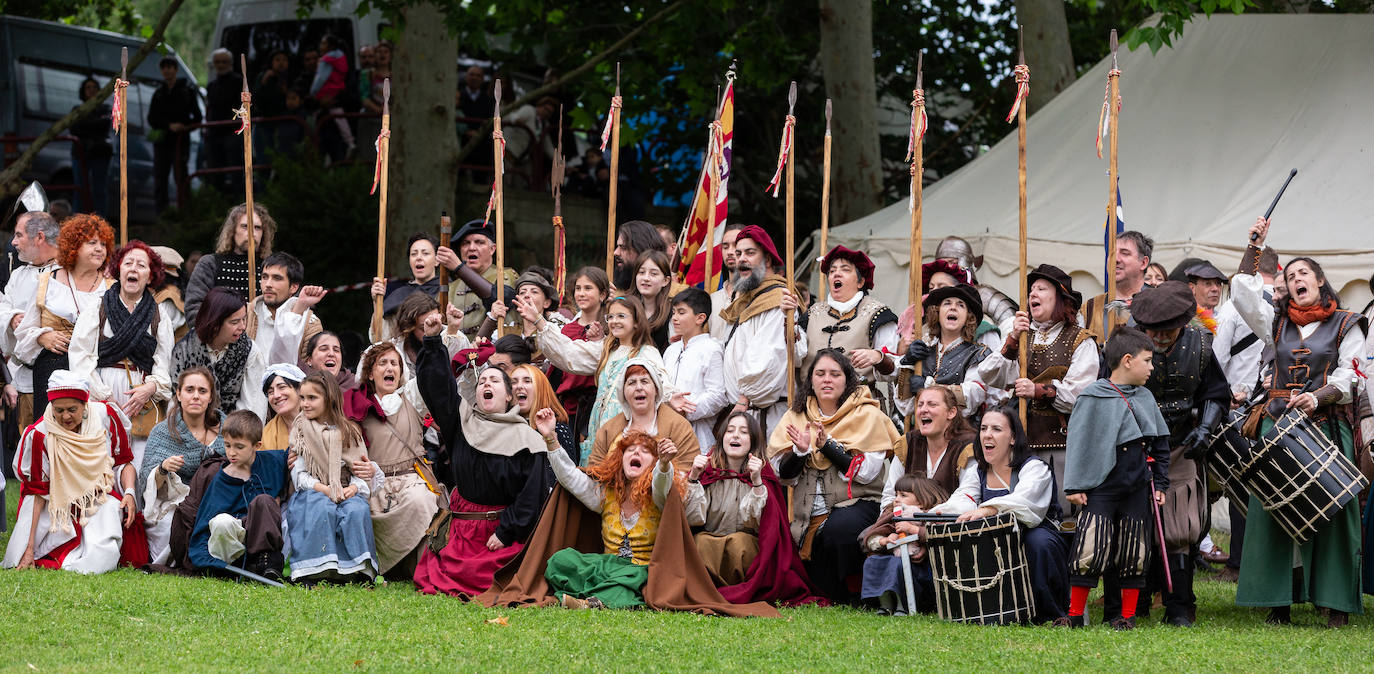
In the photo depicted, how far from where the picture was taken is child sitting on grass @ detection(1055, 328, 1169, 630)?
6406 millimetres

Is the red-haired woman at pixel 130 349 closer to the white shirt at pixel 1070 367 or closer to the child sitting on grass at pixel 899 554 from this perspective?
the child sitting on grass at pixel 899 554

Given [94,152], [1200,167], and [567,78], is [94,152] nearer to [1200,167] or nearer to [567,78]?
[567,78]

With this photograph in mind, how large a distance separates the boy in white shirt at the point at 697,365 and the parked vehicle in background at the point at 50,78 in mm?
8033

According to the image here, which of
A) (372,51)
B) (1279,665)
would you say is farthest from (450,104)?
(1279,665)

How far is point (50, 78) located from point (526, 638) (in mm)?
10673

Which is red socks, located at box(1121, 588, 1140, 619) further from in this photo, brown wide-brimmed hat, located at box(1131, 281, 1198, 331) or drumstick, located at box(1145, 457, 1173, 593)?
brown wide-brimmed hat, located at box(1131, 281, 1198, 331)

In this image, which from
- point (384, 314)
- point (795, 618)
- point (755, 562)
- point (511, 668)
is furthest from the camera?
point (384, 314)

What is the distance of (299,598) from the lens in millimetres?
6879

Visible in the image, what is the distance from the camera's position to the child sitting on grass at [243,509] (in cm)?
743

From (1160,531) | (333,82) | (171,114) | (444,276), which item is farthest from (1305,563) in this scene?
(171,114)

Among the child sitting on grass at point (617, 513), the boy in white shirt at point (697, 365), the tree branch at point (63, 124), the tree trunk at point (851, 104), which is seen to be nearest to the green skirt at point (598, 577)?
the child sitting on grass at point (617, 513)

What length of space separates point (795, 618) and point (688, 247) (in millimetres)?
2995

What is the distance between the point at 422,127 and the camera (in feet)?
40.3

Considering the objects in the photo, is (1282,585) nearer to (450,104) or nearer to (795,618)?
(795,618)
